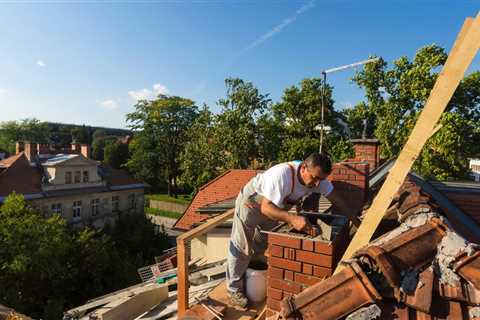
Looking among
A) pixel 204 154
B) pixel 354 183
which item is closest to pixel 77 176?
pixel 204 154

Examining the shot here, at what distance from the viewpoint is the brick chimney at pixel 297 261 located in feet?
7.02

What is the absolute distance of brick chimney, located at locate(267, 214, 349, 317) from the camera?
2.14 metres

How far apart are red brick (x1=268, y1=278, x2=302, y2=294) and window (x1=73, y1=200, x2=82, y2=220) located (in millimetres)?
22743

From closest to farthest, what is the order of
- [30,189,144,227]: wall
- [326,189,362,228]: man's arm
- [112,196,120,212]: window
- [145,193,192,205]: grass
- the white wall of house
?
[326,189,362,228]: man's arm < [30,189,144,227]: wall < the white wall of house < [112,196,120,212]: window < [145,193,192,205]: grass

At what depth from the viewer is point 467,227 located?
12.4ft

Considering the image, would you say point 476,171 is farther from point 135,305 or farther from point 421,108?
point 135,305

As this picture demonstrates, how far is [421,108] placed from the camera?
1853 centimetres

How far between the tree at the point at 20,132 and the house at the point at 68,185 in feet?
109

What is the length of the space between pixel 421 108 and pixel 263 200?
19942mm

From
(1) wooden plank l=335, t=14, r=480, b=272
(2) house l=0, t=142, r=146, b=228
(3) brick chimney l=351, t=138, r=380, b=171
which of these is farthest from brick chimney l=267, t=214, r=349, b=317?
(2) house l=0, t=142, r=146, b=228

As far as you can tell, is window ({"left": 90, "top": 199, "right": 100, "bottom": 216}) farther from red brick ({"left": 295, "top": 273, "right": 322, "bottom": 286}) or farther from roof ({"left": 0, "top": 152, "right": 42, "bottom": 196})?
red brick ({"left": 295, "top": 273, "right": 322, "bottom": 286})

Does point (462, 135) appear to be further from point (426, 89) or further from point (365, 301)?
point (365, 301)

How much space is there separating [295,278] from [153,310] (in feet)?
10.0

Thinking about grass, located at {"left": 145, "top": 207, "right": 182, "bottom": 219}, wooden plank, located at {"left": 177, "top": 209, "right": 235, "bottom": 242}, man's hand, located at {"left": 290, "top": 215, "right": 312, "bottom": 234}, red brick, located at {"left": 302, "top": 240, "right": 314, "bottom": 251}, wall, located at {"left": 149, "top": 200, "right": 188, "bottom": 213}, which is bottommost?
grass, located at {"left": 145, "top": 207, "right": 182, "bottom": 219}
